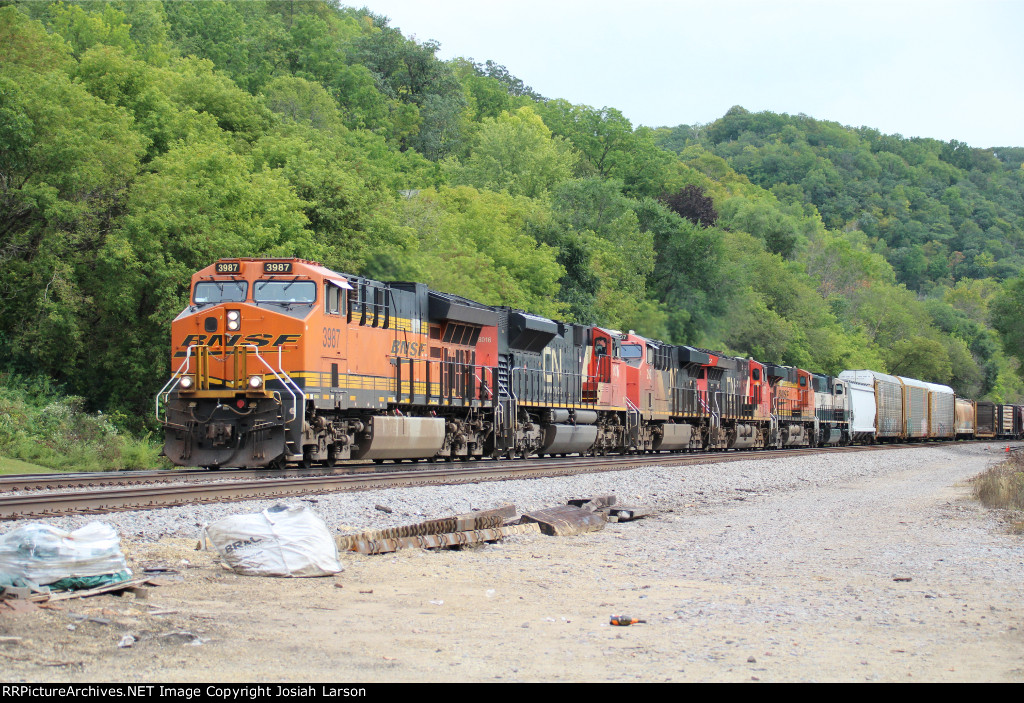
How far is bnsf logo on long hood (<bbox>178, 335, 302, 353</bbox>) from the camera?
17.5m

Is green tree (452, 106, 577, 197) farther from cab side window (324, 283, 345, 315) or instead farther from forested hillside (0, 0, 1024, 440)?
cab side window (324, 283, 345, 315)

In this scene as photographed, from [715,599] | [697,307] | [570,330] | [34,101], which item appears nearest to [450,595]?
[715,599]

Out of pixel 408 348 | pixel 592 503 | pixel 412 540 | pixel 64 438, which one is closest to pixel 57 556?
pixel 412 540

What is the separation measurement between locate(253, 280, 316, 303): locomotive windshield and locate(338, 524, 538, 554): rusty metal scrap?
8.32 metres

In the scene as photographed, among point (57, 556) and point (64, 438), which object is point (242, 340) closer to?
point (64, 438)

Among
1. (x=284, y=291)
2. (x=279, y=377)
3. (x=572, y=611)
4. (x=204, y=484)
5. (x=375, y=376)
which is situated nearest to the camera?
(x=572, y=611)

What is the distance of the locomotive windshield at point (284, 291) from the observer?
17.9m

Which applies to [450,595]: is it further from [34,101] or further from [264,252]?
[34,101]

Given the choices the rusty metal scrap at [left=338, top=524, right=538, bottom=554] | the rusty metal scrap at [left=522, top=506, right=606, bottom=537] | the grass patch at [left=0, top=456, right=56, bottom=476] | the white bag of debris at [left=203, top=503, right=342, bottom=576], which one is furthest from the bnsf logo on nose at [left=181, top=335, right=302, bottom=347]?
the white bag of debris at [left=203, top=503, right=342, bottom=576]

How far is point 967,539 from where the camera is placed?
37.8 ft

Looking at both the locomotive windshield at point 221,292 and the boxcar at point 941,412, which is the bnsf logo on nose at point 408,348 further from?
the boxcar at point 941,412

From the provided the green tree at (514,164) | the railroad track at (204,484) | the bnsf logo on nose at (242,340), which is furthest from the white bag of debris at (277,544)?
the green tree at (514,164)

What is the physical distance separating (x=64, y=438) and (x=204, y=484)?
1042 cm

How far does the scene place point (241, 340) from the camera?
57.8ft
